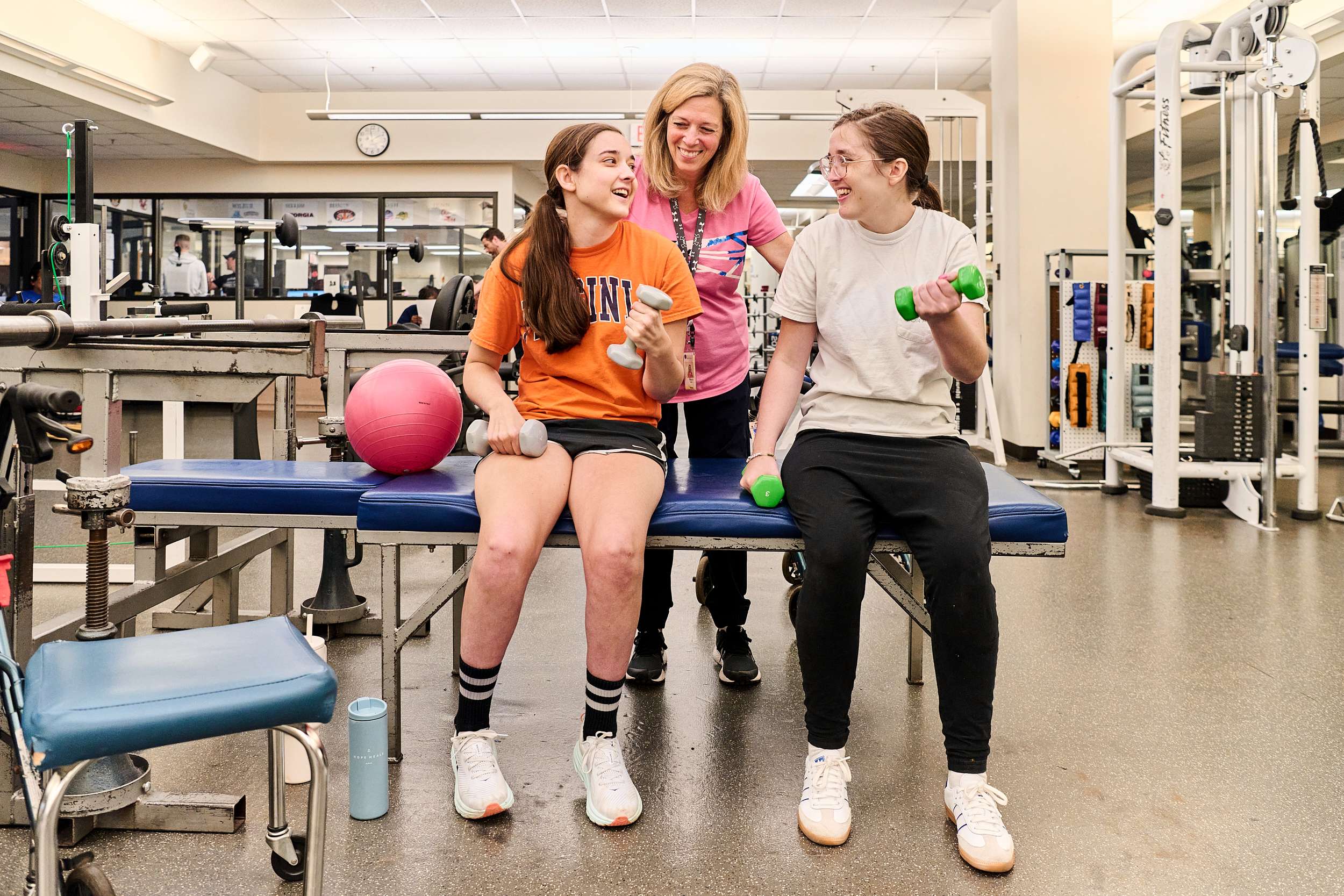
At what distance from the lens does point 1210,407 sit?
472 centimetres

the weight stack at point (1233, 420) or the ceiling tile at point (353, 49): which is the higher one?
the ceiling tile at point (353, 49)

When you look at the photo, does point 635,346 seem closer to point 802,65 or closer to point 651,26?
point 651,26

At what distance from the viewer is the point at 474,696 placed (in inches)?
68.9

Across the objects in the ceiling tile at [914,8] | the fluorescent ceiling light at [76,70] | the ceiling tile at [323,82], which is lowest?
the fluorescent ceiling light at [76,70]

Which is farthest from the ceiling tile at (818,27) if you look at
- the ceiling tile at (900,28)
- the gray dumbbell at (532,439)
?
the gray dumbbell at (532,439)

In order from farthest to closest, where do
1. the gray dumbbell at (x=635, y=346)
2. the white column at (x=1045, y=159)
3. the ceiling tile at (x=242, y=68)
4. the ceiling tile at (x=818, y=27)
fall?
1. the ceiling tile at (x=242, y=68)
2. the ceiling tile at (x=818, y=27)
3. the white column at (x=1045, y=159)
4. the gray dumbbell at (x=635, y=346)

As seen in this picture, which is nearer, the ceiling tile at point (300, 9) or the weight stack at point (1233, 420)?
the weight stack at point (1233, 420)

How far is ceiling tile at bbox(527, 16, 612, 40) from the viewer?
7.68 meters

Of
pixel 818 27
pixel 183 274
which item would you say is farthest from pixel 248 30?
A: pixel 818 27

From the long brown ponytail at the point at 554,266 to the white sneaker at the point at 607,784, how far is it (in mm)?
717

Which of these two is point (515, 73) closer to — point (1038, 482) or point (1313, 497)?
point (1038, 482)

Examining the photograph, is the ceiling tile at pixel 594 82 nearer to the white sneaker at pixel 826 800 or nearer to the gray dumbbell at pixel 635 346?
the gray dumbbell at pixel 635 346

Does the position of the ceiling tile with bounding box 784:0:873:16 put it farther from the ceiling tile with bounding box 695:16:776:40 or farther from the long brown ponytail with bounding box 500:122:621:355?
the long brown ponytail with bounding box 500:122:621:355

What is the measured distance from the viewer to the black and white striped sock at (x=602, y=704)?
5.71 feet
